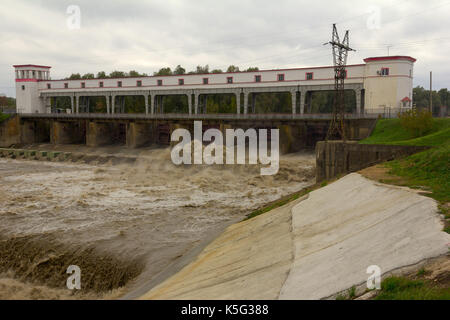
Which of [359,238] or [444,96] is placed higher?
[444,96]

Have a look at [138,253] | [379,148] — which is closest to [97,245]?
[138,253]

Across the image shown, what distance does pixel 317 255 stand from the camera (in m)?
10.7

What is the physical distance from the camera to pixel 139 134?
57.5m

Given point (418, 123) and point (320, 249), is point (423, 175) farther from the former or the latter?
point (418, 123)

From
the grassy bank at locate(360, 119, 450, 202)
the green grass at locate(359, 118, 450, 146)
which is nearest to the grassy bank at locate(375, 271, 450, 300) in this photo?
the grassy bank at locate(360, 119, 450, 202)

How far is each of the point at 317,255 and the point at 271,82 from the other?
42.9 m

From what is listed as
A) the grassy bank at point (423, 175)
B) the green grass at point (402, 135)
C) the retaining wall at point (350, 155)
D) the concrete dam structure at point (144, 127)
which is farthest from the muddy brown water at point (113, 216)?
the grassy bank at point (423, 175)

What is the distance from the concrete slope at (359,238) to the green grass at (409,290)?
2.22ft

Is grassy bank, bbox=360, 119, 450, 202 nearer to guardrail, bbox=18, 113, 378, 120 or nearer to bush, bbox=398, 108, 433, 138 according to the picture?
bush, bbox=398, 108, 433, 138

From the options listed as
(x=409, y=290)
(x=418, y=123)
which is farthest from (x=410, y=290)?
(x=418, y=123)

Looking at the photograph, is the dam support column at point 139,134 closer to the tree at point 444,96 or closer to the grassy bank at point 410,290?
the grassy bank at point 410,290

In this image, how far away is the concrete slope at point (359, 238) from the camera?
28.6ft

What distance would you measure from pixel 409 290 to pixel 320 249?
3.94 m

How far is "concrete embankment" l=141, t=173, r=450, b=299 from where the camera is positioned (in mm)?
8938
